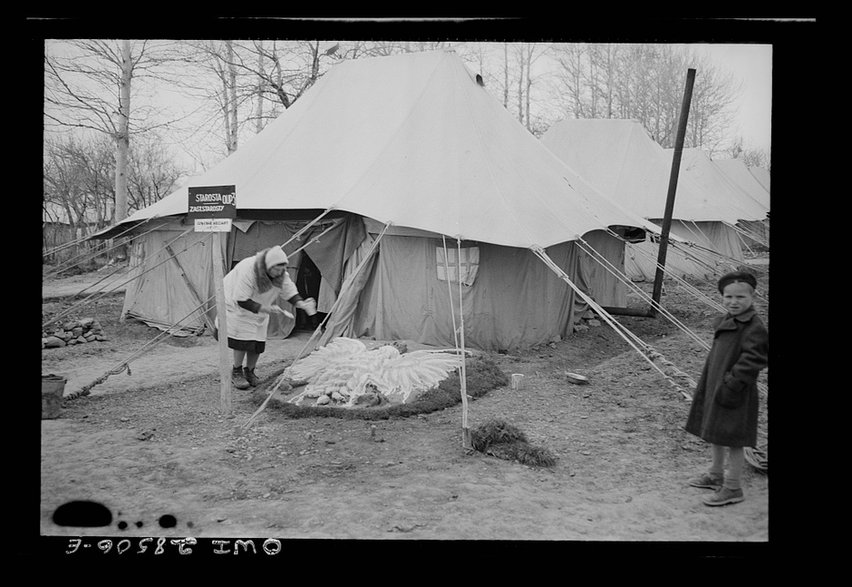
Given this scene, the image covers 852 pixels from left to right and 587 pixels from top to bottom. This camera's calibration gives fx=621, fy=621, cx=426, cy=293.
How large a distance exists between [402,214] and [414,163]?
69cm

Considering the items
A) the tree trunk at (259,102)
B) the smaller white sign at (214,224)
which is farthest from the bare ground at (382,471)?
the tree trunk at (259,102)

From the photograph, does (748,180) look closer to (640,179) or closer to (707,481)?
(707,481)

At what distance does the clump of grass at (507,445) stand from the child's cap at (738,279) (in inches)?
50.3

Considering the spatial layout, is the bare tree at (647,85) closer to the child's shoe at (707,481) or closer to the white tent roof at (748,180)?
the white tent roof at (748,180)

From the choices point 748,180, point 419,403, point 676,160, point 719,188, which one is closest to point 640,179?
point 719,188

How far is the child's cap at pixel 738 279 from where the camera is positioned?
2887mm

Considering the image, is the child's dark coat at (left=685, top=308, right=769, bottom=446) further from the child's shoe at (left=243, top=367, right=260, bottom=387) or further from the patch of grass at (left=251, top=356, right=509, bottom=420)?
the child's shoe at (left=243, top=367, right=260, bottom=387)

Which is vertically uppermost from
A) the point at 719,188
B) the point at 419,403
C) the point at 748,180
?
the point at 719,188

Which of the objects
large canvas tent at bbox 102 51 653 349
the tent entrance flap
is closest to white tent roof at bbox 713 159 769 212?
large canvas tent at bbox 102 51 653 349

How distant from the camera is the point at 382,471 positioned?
129 inches

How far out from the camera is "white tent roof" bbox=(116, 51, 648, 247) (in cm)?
553

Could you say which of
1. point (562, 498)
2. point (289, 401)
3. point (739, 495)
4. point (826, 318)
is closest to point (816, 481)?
point (739, 495)

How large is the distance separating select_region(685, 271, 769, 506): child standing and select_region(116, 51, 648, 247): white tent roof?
244 cm

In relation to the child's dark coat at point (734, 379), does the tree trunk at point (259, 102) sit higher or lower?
higher
